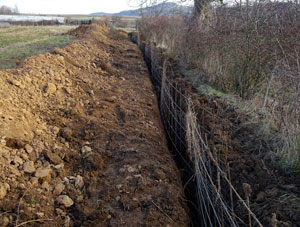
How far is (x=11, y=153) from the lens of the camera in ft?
9.65

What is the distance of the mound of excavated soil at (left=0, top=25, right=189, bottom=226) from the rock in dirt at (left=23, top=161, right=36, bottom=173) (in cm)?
1

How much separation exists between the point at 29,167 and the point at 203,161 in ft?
6.44

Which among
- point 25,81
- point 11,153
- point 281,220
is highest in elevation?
point 25,81

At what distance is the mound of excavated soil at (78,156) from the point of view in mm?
2549

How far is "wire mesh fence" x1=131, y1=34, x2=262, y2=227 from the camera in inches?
87.4

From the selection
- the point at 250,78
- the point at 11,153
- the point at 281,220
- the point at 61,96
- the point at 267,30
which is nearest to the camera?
the point at 281,220

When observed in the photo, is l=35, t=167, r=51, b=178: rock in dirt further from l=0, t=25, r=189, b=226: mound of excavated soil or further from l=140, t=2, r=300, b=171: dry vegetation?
l=140, t=2, r=300, b=171: dry vegetation

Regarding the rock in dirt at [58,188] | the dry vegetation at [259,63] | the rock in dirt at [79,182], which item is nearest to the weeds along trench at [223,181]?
the dry vegetation at [259,63]

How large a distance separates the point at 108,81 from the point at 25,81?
2.38 meters

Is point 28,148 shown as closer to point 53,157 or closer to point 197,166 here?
point 53,157

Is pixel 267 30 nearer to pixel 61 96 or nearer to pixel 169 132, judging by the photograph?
pixel 169 132

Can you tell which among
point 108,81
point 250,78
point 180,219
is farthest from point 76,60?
point 180,219

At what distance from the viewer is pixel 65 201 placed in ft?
8.63

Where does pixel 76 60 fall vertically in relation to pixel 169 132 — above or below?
above
